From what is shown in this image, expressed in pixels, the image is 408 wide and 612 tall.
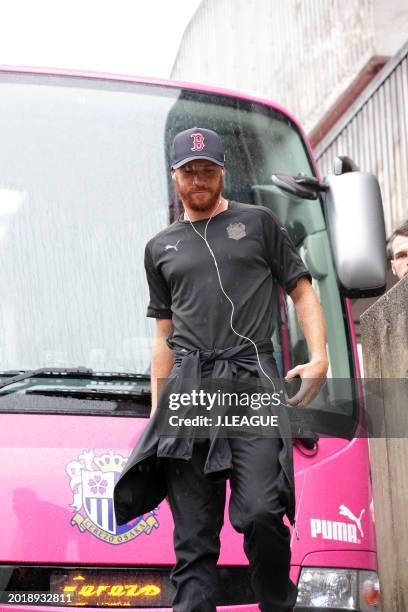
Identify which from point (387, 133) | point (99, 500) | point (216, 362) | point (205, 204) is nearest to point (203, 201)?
point (205, 204)

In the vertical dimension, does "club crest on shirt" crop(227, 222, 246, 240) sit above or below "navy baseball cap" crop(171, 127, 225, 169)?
below

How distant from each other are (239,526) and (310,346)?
63 centimetres

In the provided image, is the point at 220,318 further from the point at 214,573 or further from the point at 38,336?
the point at 38,336

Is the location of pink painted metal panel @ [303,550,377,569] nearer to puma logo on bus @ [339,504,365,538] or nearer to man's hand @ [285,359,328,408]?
puma logo on bus @ [339,504,365,538]

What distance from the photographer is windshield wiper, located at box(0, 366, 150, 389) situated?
4.64 m

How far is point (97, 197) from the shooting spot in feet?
16.8

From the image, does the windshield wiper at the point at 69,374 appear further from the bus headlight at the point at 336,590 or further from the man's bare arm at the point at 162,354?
the bus headlight at the point at 336,590

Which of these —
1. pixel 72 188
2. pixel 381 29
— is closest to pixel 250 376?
pixel 72 188

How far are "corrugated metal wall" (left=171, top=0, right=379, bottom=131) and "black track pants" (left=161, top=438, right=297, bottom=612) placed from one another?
36.5 ft

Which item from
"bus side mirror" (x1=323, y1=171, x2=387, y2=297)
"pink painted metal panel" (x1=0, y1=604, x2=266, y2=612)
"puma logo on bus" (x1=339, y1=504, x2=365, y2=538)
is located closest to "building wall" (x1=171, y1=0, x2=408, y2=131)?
"bus side mirror" (x1=323, y1=171, x2=387, y2=297)

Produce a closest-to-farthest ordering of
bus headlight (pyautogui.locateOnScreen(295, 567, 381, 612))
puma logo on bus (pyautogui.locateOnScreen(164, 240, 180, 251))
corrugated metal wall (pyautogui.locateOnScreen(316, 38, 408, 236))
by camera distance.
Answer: puma logo on bus (pyautogui.locateOnScreen(164, 240, 180, 251))
bus headlight (pyautogui.locateOnScreen(295, 567, 381, 612))
corrugated metal wall (pyautogui.locateOnScreen(316, 38, 408, 236))

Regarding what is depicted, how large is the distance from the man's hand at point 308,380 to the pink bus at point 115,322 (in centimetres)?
87

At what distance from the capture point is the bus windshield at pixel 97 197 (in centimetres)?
480

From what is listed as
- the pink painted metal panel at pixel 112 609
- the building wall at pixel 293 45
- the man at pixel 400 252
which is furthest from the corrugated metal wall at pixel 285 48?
the pink painted metal panel at pixel 112 609
